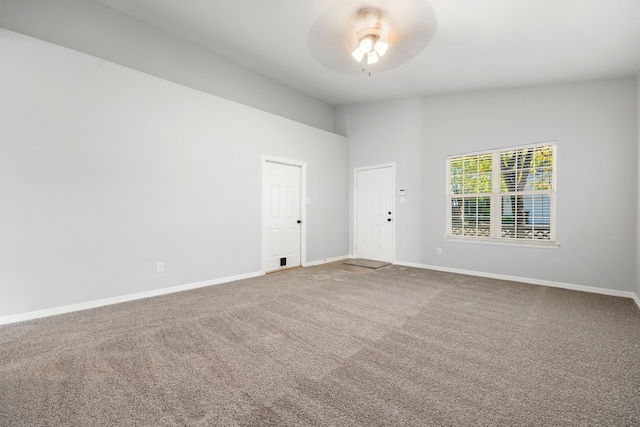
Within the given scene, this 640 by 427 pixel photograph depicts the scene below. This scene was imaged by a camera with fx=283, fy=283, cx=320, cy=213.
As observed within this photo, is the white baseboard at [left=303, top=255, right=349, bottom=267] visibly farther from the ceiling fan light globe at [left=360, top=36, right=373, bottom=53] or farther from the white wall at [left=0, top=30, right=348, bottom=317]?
the ceiling fan light globe at [left=360, top=36, right=373, bottom=53]

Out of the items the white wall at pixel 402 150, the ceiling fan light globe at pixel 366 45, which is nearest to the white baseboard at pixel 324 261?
the white wall at pixel 402 150

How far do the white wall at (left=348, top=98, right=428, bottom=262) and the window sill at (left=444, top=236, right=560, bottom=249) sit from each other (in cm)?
69

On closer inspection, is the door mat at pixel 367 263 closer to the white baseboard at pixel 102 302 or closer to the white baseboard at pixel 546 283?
the white baseboard at pixel 546 283

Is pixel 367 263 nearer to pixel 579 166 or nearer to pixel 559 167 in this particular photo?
pixel 559 167

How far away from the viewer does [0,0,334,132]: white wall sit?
3.10 meters

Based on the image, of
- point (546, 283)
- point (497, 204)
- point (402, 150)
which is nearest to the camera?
point (546, 283)

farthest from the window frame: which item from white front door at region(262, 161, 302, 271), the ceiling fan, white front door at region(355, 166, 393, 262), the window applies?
white front door at region(262, 161, 302, 271)

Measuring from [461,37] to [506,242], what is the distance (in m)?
3.10

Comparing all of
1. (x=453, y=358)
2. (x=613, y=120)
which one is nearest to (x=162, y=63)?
(x=453, y=358)

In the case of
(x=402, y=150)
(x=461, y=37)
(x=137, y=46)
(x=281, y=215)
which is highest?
(x=137, y=46)

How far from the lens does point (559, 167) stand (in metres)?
4.09

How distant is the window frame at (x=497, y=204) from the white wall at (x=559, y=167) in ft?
0.24

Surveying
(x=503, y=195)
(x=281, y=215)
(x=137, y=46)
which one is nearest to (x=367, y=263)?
(x=281, y=215)

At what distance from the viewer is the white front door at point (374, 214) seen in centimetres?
589
